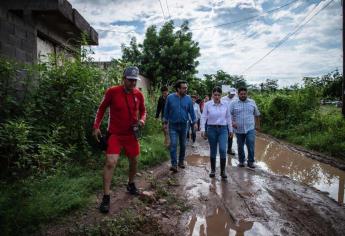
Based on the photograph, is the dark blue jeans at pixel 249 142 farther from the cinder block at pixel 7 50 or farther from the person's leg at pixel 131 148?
the cinder block at pixel 7 50

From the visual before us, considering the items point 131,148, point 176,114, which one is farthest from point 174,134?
point 131,148

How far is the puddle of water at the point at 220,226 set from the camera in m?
4.33

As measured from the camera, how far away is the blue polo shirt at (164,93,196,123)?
299 inches

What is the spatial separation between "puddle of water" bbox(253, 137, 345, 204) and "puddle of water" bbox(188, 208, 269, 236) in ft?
8.01

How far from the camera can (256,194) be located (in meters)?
5.98

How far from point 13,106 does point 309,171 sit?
277 inches

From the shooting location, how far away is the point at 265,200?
5648 mm

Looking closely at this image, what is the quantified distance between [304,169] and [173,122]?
12.7ft

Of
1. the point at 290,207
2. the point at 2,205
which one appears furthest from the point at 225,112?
the point at 2,205

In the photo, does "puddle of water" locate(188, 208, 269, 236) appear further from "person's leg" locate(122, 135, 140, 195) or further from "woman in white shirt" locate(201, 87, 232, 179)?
"woman in white shirt" locate(201, 87, 232, 179)

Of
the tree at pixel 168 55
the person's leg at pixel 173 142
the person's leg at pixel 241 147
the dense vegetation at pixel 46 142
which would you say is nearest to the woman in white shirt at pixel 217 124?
the person's leg at pixel 173 142

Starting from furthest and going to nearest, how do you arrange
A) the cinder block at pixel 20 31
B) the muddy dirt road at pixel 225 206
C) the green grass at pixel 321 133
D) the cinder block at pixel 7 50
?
the green grass at pixel 321 133 < the cinder block at pixel 20 31 < the cinder block at pixel 7 50 < the muddy dirt road at pixel 225 206

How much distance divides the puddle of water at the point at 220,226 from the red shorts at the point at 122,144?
1330mm

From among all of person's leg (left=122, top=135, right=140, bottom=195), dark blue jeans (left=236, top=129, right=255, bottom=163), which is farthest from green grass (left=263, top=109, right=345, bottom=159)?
person's leg (left=122, top=135, right=140, bottom=195)
